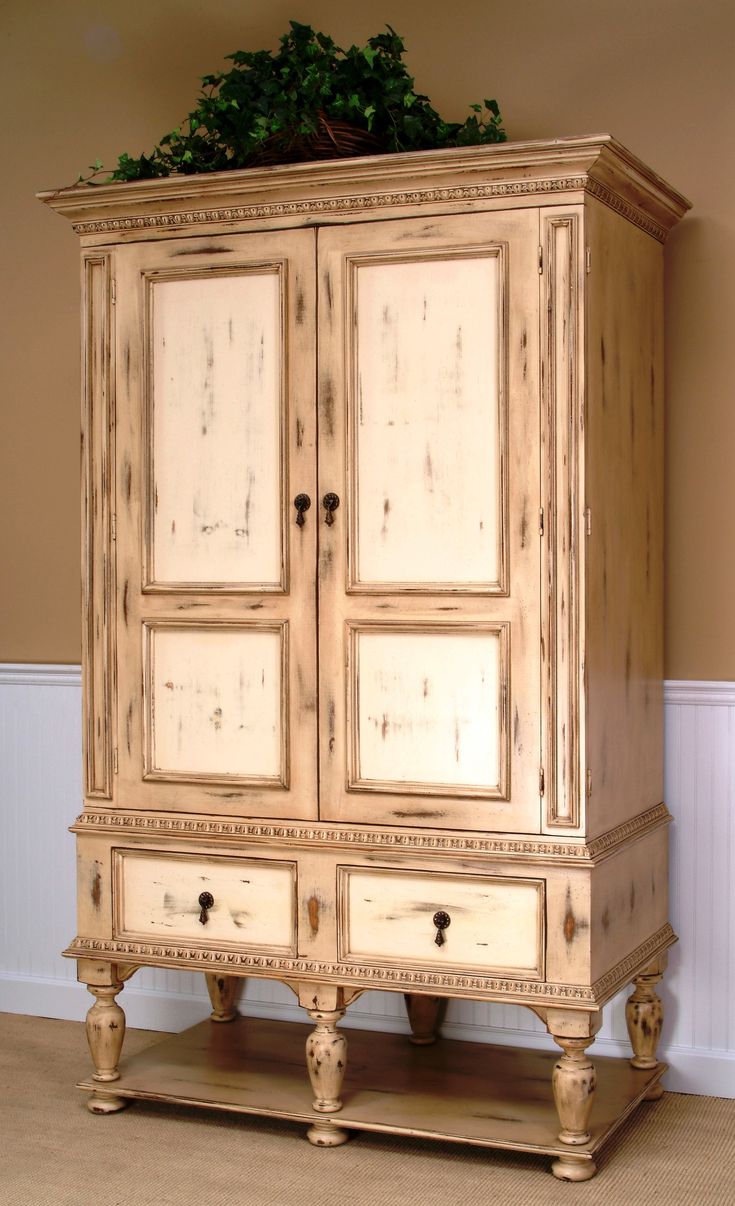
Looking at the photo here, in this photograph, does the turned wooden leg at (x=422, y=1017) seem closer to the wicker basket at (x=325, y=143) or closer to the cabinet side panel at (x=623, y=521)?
the cabinet side panel at (x=623, y=521)

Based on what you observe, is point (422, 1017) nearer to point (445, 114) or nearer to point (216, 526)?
point (216, 526)

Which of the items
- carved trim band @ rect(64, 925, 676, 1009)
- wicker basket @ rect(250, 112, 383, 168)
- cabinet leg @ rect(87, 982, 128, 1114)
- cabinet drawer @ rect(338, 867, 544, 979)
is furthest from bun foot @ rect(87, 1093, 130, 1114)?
wicker basket @ rect(250, 112, 383, 168)

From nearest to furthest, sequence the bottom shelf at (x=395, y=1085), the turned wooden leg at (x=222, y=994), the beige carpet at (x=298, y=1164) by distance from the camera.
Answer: the beige carpet at (x=298, y=1164), the bottom shelf at (x=395, y=1085), the turned wooden leg at (x=222, y=994)

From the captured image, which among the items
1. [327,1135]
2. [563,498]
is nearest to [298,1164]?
[327,1135]

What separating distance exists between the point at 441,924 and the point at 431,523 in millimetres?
743

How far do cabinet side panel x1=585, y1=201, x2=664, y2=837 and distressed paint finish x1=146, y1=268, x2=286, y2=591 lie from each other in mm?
610

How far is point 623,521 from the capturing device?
274 cm

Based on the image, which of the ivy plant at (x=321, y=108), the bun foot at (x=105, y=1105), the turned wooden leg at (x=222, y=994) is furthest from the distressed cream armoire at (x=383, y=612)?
the turned wooden leg at (x=222, y=994)

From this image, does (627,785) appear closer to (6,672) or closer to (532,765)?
(532,765)

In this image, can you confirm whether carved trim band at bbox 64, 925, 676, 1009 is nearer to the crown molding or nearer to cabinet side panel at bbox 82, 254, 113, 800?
cabinet side panel at bbox 82, 254, 113, 800

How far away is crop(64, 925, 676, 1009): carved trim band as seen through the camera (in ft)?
8.29

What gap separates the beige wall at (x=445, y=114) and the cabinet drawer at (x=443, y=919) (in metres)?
0.74

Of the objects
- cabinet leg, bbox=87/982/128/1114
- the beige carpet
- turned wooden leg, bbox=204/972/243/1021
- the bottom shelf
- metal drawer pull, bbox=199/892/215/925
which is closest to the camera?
the beige carpet

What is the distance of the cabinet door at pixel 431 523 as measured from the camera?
2557 mm
